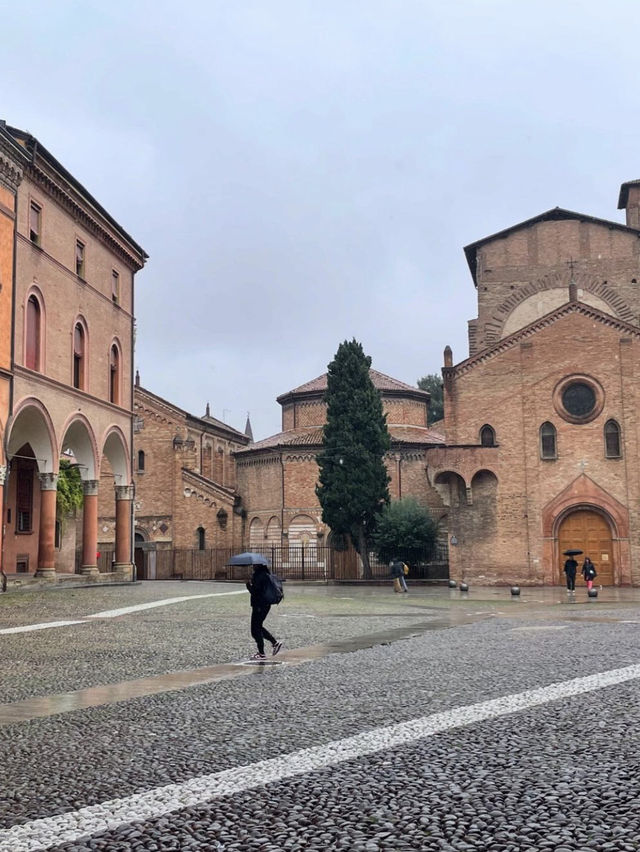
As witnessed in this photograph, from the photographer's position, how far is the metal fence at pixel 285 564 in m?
38.2

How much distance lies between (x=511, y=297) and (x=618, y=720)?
122 ft

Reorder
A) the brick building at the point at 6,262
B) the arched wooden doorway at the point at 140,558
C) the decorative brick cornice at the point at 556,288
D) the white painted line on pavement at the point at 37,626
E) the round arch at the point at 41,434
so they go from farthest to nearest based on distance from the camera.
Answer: the arched wooden doorway at the point at 140,558
the decorative brick cornice at the point at 556,288
the round arch at the point at 41,434
the brick building at the point at 6,262
the white painted line on pavement at the point at 37,626

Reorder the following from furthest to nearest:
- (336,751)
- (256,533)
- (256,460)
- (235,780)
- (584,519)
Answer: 1. (256,460)
2. (256,533)
3. (584,519)
4. (336,751)
5. (235,780)

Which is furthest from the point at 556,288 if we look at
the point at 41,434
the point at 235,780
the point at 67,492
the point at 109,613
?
the point at 235,780

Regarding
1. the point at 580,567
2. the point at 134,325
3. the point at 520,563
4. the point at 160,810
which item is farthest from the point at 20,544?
the point at 160,810

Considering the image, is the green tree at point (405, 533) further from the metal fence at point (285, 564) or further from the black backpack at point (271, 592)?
the black backpack at point (271, 592)

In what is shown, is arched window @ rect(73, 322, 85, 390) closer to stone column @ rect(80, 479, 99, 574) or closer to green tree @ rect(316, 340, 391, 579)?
stone column @ rect(80, 479, 99, 574)

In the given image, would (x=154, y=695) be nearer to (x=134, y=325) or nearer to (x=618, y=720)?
(x=618, y=720)

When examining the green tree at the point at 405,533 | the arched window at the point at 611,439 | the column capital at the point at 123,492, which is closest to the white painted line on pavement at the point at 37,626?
the column capital at the point at 123,492

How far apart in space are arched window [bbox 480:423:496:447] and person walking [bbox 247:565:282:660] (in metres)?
25.1

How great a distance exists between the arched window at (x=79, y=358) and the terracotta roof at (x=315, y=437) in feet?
61.2

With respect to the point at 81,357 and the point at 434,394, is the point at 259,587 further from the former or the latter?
the point at 434,394

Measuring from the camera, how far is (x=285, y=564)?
4309 centimetres

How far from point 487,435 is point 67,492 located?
56.4 feet
